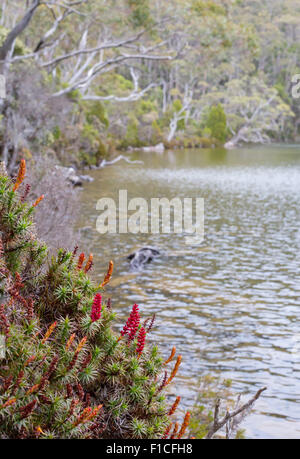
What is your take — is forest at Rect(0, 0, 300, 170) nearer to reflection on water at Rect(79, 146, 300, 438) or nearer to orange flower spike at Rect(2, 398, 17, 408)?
reflection on water at Rect(79, 146, 300, 438)

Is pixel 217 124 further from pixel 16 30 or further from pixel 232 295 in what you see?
pixel 232 295

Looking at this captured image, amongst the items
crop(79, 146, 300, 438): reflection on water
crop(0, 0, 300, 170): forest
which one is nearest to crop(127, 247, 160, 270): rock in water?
crop(79, 146, 300, 438): reflection on water

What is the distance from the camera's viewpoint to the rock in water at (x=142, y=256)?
12086 mm

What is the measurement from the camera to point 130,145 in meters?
54.1

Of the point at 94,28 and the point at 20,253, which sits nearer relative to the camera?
the point at 20,253

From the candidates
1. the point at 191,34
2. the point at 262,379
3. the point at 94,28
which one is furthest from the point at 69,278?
the point at 94,28

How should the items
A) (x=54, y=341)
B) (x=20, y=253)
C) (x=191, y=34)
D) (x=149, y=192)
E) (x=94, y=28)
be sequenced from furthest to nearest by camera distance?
(x=94, y=28), (x=191, y=34), (x=149, y=192), (x=20, y=253), (x=54, y=341)

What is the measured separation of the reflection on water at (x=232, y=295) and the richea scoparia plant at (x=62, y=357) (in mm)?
Result: 3265

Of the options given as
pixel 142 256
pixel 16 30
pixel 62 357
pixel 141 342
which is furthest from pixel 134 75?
pixel 62 357

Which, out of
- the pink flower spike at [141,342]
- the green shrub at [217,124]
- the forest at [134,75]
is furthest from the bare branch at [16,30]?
the green shrub at [217,124]

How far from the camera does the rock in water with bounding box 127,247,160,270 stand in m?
12.1

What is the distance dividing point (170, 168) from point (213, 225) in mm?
18506
